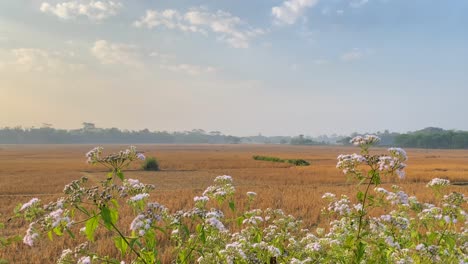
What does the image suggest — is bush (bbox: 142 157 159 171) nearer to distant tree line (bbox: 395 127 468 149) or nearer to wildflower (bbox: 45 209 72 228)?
wildflower (bbox: 45 209 72 228)

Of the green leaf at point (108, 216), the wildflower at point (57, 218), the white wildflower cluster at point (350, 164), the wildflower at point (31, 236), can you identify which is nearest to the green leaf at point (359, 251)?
the white wildflower cluster at point (350, 164)

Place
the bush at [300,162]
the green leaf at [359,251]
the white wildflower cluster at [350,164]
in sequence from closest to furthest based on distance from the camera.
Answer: the green leaf at [359,251] < the white wildflower cluster at [350,164] < the bush at [300,162]

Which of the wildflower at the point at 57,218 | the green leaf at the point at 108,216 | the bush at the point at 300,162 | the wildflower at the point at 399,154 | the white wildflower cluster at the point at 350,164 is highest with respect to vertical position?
the wildflower at the point at 399,154

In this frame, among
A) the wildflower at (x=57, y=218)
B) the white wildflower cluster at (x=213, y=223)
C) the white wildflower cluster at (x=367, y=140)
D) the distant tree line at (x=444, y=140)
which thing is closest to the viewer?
the wildflower at (x=57, y=218)

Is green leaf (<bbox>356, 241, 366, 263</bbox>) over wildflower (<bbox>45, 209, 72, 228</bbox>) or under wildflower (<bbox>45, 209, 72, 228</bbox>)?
under

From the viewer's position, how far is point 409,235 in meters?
5.56

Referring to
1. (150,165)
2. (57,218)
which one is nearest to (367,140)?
(57,218)

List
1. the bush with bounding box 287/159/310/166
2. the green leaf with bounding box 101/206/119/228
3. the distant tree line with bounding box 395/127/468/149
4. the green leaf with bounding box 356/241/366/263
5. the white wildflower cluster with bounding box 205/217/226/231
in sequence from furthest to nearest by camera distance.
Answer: the distant tree line with bounding box 395/127/468/149
the bush with bounding box 287/159/310/166
the white wildflower cluster with bounding box 205/217/226/231
the green leaf with bounding box 356/241/366/263
the green leaf with bounding box 101/206/119/228

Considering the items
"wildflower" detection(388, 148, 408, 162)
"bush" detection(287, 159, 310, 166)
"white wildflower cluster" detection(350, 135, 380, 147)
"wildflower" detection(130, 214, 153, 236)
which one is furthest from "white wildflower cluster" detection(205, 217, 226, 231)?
"bush" detection(287, 159, 310, 166)

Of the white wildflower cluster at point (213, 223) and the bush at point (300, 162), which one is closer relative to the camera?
the white wildflower cluster at point (213, 223)

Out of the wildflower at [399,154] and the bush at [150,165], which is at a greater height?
the wildflower at [399,154]

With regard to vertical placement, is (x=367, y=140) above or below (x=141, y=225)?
above

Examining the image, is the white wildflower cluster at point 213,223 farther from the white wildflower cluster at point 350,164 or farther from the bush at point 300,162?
the bush at point 300,162

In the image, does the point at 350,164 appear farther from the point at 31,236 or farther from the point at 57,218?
the point at 31,236
